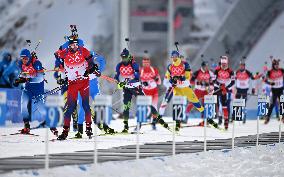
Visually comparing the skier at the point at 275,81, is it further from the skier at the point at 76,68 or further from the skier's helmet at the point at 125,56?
the skier at the point at 76,68

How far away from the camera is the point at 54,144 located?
16.1 meters

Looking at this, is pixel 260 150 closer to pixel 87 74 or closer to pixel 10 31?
pixel 87 74

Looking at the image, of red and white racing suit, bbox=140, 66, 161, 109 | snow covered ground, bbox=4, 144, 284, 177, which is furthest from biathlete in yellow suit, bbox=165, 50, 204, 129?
snow covered ground, bbox=4, 144, 284, 177

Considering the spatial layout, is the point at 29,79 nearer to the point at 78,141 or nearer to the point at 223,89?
the point at 78,141

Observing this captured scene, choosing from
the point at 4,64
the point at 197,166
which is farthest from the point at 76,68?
the point at 4,64

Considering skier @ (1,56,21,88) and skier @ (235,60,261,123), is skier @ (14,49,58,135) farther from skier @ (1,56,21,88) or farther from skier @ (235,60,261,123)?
skier @ (235,60,261,123)

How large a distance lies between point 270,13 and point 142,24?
9487 millimetres

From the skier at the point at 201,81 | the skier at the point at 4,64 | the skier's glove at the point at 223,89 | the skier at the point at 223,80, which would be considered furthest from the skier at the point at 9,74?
the skier's glove at the point at 223,89

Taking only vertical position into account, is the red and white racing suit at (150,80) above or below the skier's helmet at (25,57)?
below

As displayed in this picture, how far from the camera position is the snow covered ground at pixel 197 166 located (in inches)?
434

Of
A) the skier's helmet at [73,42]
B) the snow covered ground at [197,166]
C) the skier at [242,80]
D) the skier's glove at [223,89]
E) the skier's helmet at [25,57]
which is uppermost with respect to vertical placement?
the skier's helmet at [73,42]

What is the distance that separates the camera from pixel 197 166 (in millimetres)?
12938

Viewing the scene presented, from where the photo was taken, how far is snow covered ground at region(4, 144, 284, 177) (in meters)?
11.0

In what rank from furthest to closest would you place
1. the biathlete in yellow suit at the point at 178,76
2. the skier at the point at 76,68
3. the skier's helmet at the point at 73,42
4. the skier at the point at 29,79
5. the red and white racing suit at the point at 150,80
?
the red and white racing suit at the point at 150,80
the biathlete in yellow suit at the point at 178,76
the skier at the point at 29,79
the skier at the point at 76,68
the skier's helmet at the point at 73,42
